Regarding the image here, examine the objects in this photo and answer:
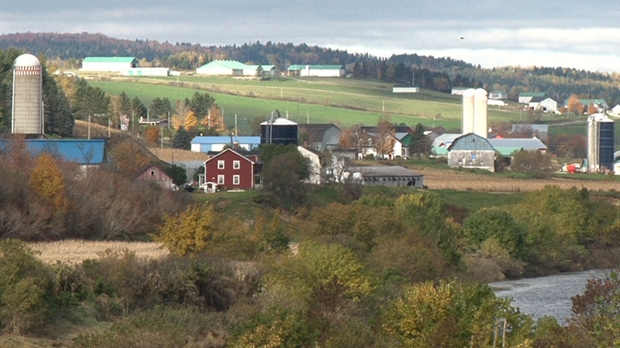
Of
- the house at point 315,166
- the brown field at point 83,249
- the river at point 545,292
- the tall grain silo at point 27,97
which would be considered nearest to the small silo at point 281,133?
the house at point 315,166

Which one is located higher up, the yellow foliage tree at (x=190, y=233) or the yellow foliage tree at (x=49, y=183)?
the yellow foliage tree at (x=49, y=183)

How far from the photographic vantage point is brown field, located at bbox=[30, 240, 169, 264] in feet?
163

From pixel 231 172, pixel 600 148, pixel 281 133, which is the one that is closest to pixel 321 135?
pixel 281 133

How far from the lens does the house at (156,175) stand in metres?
76.8

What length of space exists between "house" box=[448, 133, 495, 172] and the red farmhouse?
39.3 meters

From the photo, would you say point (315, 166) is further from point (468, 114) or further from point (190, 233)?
point (468, 114)

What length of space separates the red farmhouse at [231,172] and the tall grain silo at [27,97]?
47.6 ft

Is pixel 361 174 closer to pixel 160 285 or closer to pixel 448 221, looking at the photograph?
pixel 448 221

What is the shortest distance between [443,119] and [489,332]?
149989 millimetres

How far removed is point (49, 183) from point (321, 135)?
233 feet

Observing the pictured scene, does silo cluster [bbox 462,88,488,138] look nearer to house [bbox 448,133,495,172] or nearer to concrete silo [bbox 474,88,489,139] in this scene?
concrete silo [bbox 474,88,489,139]

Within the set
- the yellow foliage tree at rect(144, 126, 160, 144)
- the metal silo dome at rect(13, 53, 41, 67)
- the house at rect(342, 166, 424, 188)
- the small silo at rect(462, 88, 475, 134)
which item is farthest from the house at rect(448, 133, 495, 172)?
the metal silo dome at rect(13, 53, 41, 67)

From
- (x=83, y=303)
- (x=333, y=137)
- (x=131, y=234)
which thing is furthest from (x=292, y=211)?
(x=333, y=137)

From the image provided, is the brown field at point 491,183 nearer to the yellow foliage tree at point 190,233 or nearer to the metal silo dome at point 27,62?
the metal silo dome at point 27,62
